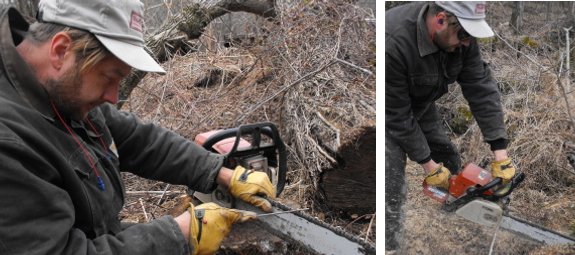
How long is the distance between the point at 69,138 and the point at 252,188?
0.79 meters

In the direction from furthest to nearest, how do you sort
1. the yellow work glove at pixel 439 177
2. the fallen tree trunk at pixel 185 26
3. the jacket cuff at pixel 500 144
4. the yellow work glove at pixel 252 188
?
1. the fallen tree trunk at pixel 185 26
2. the yellow work glove at pixel 439 177
3. the jacket cuff at pixel 500 144
4. the yellow work glove at pixel 252 188

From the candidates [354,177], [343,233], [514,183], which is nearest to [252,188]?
[343,233]

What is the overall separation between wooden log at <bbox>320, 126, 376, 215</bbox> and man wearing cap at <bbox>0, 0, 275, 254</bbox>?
906 mm

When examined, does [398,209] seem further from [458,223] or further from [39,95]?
[39,95]

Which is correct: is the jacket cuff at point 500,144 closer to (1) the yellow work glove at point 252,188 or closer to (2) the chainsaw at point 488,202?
(2) the chainsaw at point 488,202

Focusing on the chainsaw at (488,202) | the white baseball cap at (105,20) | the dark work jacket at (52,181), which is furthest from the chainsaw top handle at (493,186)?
the white baseball cap at (105,20)

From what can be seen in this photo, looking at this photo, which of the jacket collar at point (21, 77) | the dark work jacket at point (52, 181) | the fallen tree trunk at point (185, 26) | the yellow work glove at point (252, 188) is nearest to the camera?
the dark work jacket at point (52, 181)

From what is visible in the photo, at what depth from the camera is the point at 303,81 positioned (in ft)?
11.3

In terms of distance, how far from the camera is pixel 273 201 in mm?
2141

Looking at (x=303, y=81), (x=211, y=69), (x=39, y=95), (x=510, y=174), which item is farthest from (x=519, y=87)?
(x=211, y=69)

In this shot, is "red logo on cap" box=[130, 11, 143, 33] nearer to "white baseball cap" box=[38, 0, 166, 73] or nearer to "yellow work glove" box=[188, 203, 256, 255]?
"white baseball cap" box=[38, 0, 166, 73]

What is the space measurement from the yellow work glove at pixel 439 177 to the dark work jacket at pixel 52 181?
1429mm

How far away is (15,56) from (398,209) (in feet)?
5.64

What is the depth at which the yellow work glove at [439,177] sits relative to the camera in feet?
8.57
